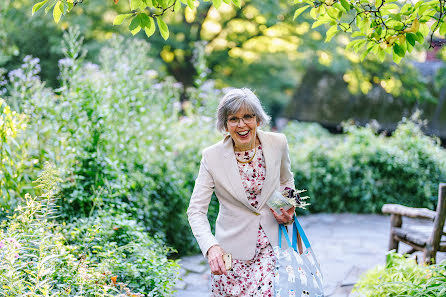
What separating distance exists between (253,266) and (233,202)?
1.18 ft

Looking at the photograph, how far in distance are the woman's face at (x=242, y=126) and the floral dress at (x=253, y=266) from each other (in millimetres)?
117

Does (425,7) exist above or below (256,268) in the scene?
above

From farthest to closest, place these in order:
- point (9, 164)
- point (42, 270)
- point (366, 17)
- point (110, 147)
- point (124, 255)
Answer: point (110, 147)
point (9, 164)
point (124, 255)
point (366, 17)
point (42, 270)

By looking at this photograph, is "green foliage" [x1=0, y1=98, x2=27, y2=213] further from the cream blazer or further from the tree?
the cream blazer

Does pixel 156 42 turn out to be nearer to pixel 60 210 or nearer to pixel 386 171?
pixel 386 171

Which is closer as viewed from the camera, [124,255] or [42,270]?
[42,270]

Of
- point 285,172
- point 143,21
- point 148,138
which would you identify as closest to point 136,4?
point 143,21

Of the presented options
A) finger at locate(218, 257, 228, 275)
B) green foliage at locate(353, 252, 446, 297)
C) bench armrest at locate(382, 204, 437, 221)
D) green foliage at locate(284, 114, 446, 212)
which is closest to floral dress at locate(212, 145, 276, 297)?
finger at locate(218, 257, 228, 275)

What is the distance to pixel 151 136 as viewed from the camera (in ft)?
16.6

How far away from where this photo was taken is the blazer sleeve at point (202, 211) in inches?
88.7

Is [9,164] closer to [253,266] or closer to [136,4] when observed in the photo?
[136,4]

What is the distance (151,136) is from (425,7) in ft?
11.4

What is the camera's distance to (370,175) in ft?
24.2

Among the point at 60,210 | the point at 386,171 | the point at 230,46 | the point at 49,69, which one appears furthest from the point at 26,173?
the point at 230,46
